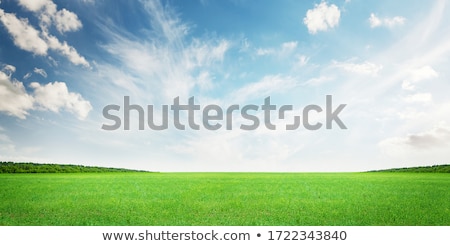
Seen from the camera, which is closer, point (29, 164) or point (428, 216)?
point (428, 216)

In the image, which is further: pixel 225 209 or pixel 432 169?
pixel 432 169

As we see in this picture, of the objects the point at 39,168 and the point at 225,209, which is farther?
the point at 39,168

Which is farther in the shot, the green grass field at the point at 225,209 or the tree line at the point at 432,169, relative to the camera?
the tree line at the point at 432,169

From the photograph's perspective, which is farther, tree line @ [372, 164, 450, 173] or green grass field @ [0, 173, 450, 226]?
tree line @ [372, 164, 450, 173]

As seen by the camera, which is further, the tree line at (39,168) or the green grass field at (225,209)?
the tree line at (39,168)

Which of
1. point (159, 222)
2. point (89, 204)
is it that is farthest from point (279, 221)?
point (89, 204)

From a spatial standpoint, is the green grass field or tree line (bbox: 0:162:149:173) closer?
the green grass field

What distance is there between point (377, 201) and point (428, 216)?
283 cm

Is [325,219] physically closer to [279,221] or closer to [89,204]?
[279,221]
